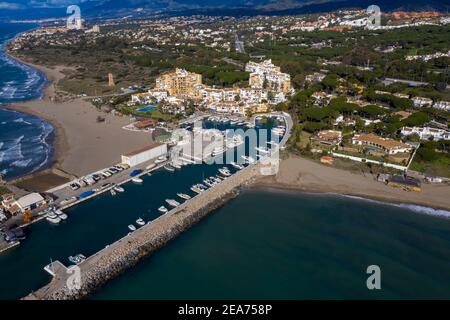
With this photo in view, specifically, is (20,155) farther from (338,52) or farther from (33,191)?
(338,52)

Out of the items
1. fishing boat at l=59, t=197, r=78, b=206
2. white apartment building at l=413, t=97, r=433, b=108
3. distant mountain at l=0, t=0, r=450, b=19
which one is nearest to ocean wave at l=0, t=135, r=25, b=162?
fishing boat at l=59, t=197, r=78, b=206

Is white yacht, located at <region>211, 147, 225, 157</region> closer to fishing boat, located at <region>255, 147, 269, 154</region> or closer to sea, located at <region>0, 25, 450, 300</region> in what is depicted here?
fishing boat, located at <region>255, 147, 269, 154</region>

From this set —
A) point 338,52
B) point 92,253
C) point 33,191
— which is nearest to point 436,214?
point 92,253

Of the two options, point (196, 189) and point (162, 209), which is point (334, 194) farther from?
point (162, 209)

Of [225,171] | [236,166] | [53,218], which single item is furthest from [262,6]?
[53,218]

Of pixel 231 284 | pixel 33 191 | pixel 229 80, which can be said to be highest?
pixel 229 80

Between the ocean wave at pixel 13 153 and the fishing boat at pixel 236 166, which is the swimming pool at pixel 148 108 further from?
the fishing boat at pixel 236 166
